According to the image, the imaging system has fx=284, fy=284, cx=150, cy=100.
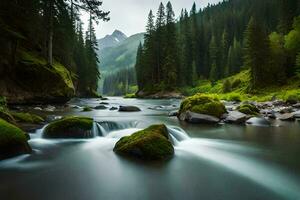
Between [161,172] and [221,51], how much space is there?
81949 mm

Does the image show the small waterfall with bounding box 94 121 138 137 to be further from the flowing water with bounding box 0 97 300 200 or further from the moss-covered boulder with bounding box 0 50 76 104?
the moss-covered boulder with bounding box 0 50 76 104

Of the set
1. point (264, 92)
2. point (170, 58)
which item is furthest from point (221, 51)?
point (264, 92)

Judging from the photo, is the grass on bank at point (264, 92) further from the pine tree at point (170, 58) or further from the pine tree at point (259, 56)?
the pine tree at point (170, 58)

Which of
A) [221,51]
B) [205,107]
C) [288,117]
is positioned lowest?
[288,117]

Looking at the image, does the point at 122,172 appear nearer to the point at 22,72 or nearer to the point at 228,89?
the point at 22,72

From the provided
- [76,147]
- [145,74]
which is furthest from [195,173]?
[145,74]

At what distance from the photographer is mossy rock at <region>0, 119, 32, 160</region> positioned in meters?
8.37

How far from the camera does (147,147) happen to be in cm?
873

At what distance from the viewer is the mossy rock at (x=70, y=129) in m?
12.0

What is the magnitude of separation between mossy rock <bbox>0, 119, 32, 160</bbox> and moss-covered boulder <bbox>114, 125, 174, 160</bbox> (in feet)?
10.2

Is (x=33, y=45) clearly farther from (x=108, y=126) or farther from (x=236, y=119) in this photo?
(x=236, y=119)

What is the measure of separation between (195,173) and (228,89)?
1864 inches

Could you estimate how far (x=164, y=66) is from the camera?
61.7 meters

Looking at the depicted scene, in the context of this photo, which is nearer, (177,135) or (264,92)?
(177,135)
